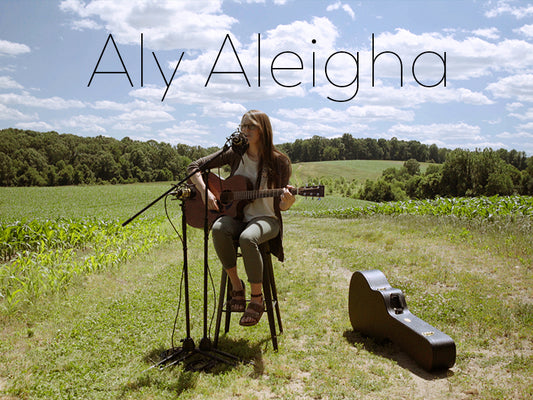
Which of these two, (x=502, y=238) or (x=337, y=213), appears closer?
(x=502, y=238)

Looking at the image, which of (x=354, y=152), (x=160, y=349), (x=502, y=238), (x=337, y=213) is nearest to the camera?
Result: (x=160, y=349)

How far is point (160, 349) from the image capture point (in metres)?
4.49

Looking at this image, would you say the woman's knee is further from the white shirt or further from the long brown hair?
the long brown hair

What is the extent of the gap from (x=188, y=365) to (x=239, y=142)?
214cm

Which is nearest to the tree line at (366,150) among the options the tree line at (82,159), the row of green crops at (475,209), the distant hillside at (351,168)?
the distant hillside at (351,168)

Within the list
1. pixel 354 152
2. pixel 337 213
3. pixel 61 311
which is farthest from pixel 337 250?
pixel 354 152

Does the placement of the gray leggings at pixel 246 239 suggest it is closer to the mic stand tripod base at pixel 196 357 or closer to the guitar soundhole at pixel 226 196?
the guitar soundhole at pixel 226 196

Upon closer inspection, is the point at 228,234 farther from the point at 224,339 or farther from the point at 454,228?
the point at 454,228

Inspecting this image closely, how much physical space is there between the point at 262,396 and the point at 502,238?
8.45m

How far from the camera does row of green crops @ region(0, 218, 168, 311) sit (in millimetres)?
6367

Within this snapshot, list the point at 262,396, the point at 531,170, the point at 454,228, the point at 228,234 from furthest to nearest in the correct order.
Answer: the point at 531,170, the point at 454,228, the point at 228,234, the point at 262,396

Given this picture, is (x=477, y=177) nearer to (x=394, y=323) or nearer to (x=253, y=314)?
(x=394, y=323)

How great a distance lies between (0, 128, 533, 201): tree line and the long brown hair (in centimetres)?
2965

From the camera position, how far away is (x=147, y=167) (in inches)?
1928
